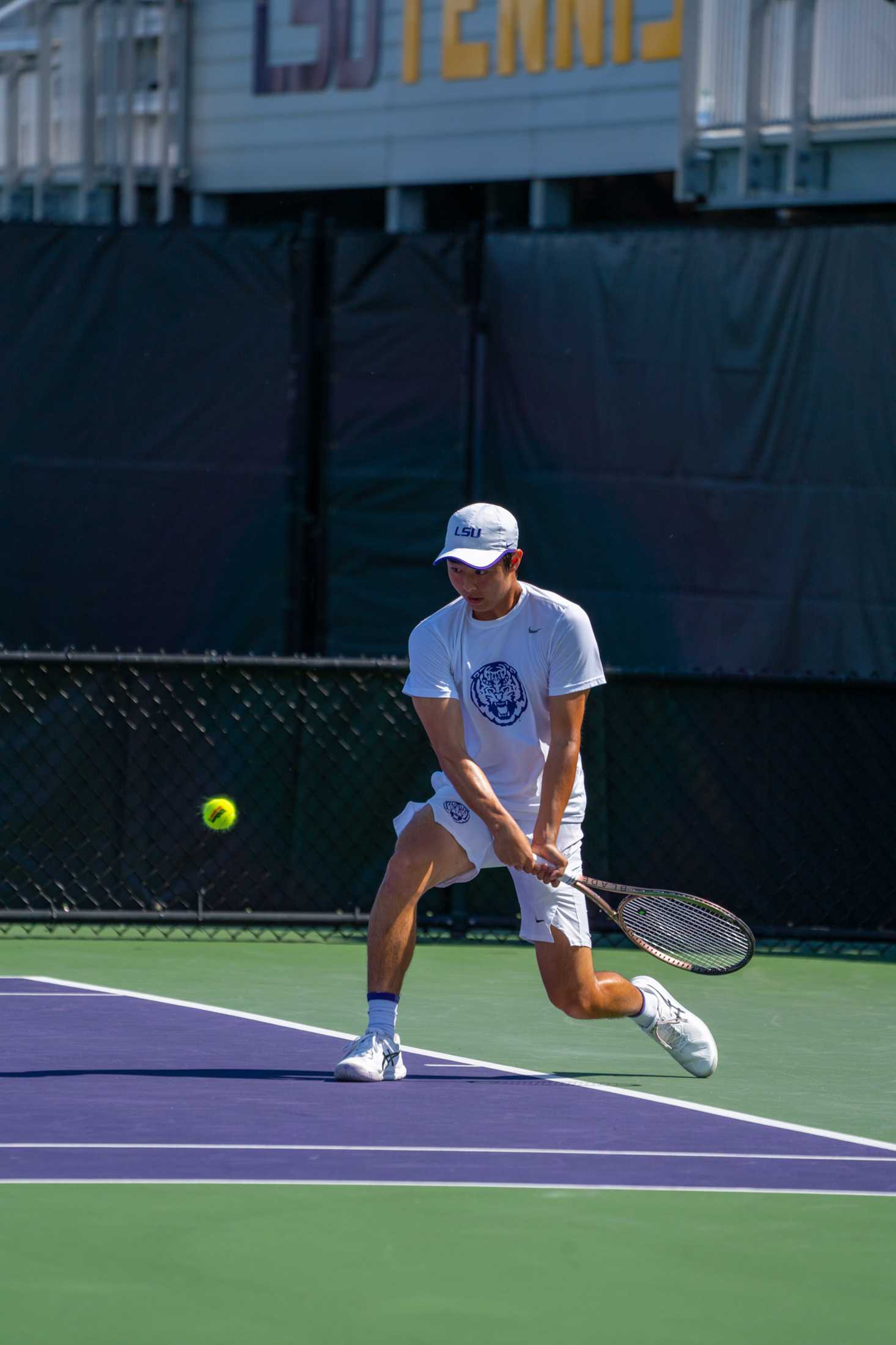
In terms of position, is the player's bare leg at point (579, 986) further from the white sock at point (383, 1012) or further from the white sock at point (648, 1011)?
the white sock at point (383, 1012)

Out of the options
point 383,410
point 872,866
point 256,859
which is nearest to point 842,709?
point 872,866

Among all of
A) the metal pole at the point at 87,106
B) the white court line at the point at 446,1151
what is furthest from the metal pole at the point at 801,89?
the white court line at the point at 446,1151

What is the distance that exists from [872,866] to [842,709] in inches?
26.7

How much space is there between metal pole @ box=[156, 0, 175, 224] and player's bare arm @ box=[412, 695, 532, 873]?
368 inches

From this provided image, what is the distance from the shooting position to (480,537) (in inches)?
263

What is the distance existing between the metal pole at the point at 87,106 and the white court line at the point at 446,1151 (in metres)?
10.8

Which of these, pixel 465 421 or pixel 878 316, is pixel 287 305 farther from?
pixel 878 316

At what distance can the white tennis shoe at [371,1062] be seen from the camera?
6898 millimetres

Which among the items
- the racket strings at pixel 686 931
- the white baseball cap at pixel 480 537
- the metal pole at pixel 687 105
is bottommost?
the racket strings at pixel 686 931

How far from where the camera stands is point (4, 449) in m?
14.2

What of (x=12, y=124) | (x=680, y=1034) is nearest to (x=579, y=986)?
(x=680, y=1034)

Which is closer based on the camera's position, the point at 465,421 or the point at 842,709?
the point at 842,709

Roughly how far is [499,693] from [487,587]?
1.08 feet

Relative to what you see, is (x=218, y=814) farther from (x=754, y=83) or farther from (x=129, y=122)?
(x=129, y=122)
